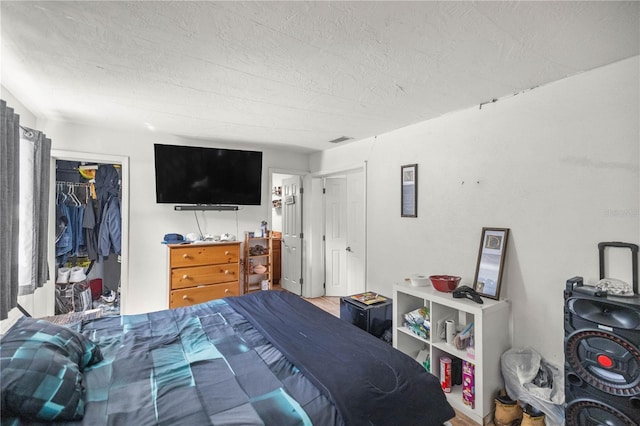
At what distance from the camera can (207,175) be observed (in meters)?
3.67

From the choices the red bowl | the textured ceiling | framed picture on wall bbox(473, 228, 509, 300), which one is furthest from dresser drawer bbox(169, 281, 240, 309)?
framed picture on wall bbox(473, 228, 509, 300)

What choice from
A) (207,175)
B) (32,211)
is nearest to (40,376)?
(32,211)

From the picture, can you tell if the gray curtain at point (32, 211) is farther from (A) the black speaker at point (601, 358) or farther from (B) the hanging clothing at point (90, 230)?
(A) the black speaker at point (601, 358)

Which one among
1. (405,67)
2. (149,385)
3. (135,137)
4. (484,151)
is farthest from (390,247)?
(135,137)

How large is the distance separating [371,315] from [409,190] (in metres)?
1.33

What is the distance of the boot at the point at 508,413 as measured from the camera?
198 cm

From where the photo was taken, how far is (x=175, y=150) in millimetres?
3484

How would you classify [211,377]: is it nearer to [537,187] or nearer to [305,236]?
[537,187]

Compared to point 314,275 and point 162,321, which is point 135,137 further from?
point 314,275

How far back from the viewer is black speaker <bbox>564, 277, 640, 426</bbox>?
1.46 m

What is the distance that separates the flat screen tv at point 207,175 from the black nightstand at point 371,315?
73.8 inches

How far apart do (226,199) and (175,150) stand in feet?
2.67

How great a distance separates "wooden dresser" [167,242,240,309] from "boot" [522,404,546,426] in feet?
9.50

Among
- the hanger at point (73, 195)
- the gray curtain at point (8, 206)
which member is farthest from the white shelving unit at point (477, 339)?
the hanger at point (73, 195)
